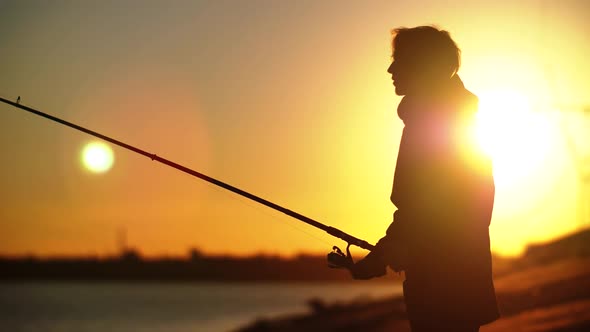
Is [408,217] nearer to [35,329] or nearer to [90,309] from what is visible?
[35,329]

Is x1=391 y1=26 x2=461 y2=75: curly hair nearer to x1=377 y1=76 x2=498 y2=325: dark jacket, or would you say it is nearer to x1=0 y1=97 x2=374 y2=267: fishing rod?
x1=377 y1=76 x2=498 y2=325: dark jacket

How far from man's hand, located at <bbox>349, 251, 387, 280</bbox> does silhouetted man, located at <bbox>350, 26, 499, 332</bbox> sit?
132mm

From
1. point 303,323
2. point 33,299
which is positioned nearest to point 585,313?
point 303,323

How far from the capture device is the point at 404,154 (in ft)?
14.6

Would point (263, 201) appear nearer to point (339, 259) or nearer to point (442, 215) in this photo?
point (339, 259)

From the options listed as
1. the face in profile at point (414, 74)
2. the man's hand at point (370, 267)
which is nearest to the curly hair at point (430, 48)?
the face in profile at point (414, 74)

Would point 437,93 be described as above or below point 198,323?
below

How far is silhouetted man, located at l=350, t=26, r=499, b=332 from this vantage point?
4379 millimetres

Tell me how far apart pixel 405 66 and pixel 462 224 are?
0.83 meters

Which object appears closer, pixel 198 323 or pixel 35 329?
pixel 35 329

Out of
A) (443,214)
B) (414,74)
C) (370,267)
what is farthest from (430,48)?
(370,267)

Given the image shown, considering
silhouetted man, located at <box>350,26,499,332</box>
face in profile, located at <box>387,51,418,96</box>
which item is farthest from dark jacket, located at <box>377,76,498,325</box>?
face in profile, located at <box>387,51,418,96</box>

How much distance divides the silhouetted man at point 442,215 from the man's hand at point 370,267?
132 millimetres

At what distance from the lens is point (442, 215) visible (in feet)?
14.4
